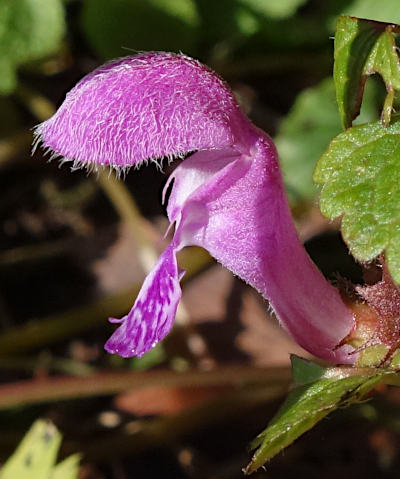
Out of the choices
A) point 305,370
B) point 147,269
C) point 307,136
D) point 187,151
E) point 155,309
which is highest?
point 187,151

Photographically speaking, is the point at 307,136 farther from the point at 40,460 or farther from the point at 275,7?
the point at 40,460

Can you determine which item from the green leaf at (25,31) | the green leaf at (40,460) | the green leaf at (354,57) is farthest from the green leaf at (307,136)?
the green leaf at (354,57)

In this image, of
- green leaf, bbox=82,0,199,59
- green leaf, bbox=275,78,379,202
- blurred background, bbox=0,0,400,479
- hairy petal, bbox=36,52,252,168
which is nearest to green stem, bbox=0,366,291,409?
blurred background, bbox=0,0,400,479

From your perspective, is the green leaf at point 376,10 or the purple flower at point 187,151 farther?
the green leaf at point 376,10

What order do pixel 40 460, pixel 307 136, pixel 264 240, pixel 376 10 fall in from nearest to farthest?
1. pixel 264 240
2. pixel 40 460
3. pixel 376 10
4. pixel 307 136

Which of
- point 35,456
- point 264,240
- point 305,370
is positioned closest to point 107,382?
point 35,456

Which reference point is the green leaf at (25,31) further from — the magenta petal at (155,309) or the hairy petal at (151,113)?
the magenta petal at (155,309)

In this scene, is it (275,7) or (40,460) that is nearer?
(40,460)
